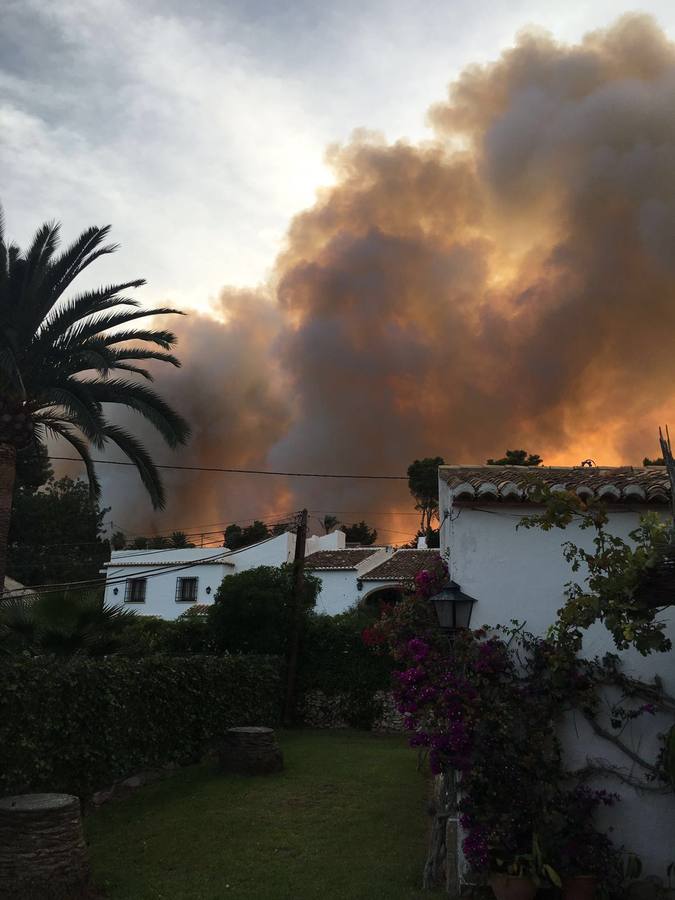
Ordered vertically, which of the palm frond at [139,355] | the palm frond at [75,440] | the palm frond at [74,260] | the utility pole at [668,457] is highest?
the palm frond at [74,260]

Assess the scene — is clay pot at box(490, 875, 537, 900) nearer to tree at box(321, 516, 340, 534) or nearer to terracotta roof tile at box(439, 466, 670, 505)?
terracotta roof tile at box(439, 466, 670, 505)

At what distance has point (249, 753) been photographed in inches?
500

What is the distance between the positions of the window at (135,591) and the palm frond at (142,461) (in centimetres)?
2359

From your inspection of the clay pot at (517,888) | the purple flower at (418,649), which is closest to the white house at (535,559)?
the purple flower at (418,649)

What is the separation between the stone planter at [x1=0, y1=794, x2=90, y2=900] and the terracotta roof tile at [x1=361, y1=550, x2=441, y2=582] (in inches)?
932

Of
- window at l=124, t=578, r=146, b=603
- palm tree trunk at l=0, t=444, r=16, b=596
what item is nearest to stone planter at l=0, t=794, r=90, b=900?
palm tree trunk at l=0, t=444, r=16, b=596

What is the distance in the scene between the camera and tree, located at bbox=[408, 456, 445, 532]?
47000 mm

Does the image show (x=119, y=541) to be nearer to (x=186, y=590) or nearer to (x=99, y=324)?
(x=186, y=590)

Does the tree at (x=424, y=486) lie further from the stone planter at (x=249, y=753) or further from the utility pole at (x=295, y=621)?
the stone planter at (x=249, y=753)

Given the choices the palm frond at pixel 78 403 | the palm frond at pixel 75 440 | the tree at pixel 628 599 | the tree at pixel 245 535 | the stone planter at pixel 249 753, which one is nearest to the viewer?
the tree at pixel 628 599

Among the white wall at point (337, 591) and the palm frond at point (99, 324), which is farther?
the white wall at point (337, 591)

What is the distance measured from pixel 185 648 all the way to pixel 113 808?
1019 centimetres

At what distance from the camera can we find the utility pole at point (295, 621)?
19.9 m

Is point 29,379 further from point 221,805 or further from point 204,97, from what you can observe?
point 221,805
